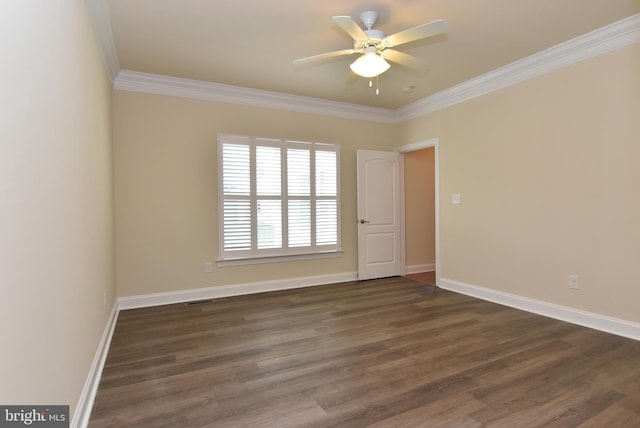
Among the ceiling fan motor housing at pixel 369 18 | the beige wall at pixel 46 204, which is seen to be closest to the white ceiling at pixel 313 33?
the ceiling fan motor housing at pixel 369 18

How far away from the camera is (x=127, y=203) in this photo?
3.93 m

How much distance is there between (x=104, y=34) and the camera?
2852mm

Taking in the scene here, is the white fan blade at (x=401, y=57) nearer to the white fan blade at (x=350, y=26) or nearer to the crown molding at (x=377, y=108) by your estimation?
the white fan blade at (x=350, y=26)

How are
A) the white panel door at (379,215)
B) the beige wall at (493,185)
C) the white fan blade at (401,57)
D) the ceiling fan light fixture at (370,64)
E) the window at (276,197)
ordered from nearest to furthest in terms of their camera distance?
the ceiling fan light fixture at (370,64)
the white fan blade at (401,57)
the beige wall at (493,185)
the window at (276,197)
the white panel door at (379,215)

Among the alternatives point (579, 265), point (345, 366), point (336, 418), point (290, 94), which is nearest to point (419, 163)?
point (290, 94)

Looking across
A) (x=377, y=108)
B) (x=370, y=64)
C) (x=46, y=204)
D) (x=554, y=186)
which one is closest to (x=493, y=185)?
(x=554, y=186)

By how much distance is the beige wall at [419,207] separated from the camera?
5758mm

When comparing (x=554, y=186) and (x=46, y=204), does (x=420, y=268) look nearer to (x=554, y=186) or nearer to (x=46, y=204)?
(x=554, y=186)

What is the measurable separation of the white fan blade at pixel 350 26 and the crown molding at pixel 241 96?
2211 mm

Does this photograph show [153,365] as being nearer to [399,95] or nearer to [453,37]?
[453,37]

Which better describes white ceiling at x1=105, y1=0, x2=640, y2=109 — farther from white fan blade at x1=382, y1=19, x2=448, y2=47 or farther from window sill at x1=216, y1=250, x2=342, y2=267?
→ window sill at x1=216, y1=250, x2=342, y2=267

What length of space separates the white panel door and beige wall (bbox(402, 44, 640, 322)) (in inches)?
39.1

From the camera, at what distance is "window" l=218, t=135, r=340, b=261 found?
4383 mm

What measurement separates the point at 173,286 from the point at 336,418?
299cm
